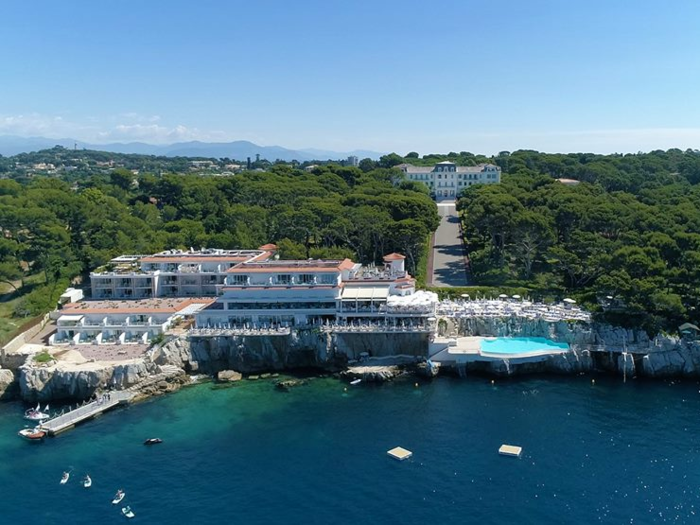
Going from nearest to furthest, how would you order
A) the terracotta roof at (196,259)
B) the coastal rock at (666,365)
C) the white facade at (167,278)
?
the coastal rock at (666,365) → the white facade at (167,278) → the terracotta roof at (196,259)

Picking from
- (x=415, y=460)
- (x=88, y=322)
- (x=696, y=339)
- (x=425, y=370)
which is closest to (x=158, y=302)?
(x=88, y=322)

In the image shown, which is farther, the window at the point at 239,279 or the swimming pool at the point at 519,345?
the window at the point at 239,279

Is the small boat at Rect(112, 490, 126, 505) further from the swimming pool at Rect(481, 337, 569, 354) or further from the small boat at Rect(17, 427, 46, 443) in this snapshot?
the swimming pool at Rect(481, 337, 569, 354)

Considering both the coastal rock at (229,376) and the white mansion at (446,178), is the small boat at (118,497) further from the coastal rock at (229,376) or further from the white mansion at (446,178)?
the white mansion at (446,178)

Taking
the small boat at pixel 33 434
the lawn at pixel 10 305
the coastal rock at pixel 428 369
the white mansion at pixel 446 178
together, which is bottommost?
the small boat at pixel 33 434

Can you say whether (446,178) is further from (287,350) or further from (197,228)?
(287,350)

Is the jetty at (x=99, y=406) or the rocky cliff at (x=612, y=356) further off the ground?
the rocky cliff at (x=612, y=356)

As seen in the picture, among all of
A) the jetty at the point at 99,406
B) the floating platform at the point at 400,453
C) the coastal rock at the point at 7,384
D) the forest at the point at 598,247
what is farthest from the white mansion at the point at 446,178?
the floating platform at the point at 400,453

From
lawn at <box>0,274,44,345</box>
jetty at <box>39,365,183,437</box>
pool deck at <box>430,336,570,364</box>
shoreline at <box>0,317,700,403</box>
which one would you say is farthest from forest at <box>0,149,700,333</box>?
jetty at <box>39,365,183,437</box>
